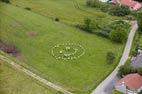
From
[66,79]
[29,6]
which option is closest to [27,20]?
[29,6]

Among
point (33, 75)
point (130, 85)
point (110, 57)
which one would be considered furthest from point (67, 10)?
point (130, 85)

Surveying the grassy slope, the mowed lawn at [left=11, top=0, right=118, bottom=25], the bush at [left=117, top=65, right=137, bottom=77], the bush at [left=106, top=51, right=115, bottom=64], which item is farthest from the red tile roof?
the mowed lawn at [left=11, top=0, right=118, bottom=25]

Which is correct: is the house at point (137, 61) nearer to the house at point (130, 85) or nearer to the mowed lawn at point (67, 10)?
the house at point (130, 85)

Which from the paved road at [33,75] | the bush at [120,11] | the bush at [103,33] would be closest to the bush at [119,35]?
the bush at [103,33]

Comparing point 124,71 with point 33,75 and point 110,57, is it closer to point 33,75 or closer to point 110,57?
point 110,57

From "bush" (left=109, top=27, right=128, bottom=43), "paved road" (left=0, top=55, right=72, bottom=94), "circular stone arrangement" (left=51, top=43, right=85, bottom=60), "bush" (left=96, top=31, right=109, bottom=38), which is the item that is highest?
"bush" (left=109, top=27, right=128, bottom=43)

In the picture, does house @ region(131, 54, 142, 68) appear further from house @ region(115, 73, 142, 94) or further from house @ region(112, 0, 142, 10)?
house @ region(112, 0, 142, 10)
